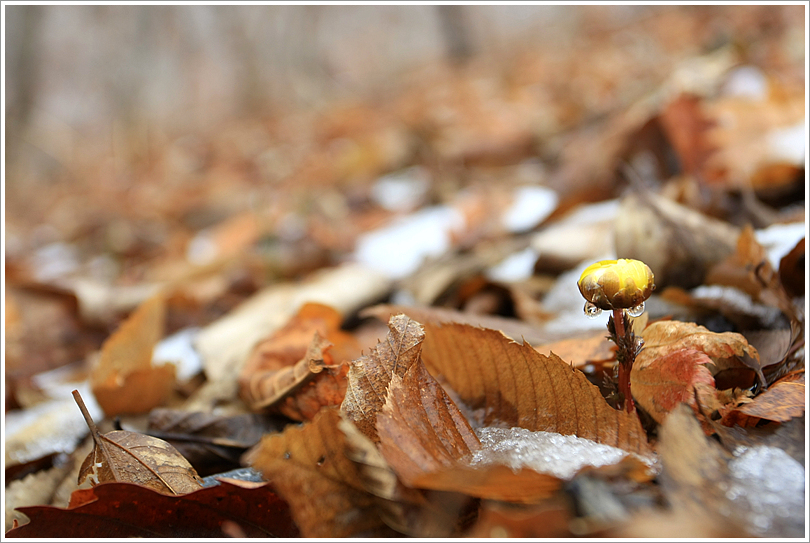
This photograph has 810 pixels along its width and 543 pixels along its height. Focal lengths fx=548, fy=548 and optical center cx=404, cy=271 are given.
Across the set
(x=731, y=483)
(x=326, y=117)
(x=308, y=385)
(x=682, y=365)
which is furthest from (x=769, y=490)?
(x=326, y=117)

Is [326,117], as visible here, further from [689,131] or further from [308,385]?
[308,385]

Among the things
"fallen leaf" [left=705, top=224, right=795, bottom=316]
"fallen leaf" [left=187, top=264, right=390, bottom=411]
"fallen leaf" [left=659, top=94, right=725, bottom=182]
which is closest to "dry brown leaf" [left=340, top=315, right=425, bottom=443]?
"fallen leaf" [left=187, top=264, right=390, bottom=411]

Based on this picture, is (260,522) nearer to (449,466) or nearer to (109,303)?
(449,466)

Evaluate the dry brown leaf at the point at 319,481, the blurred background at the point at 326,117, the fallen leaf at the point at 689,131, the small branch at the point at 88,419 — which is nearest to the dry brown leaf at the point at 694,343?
the dry brown leaf at the point at 319,481

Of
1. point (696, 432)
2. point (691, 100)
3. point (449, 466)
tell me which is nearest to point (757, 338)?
point (696, 432)

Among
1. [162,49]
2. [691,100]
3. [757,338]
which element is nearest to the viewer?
[757,338]

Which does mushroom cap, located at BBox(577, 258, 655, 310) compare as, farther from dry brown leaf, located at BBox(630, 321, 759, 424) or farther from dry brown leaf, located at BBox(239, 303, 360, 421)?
dry brown leaf, located at BBox(239, 303, 360, 421)
